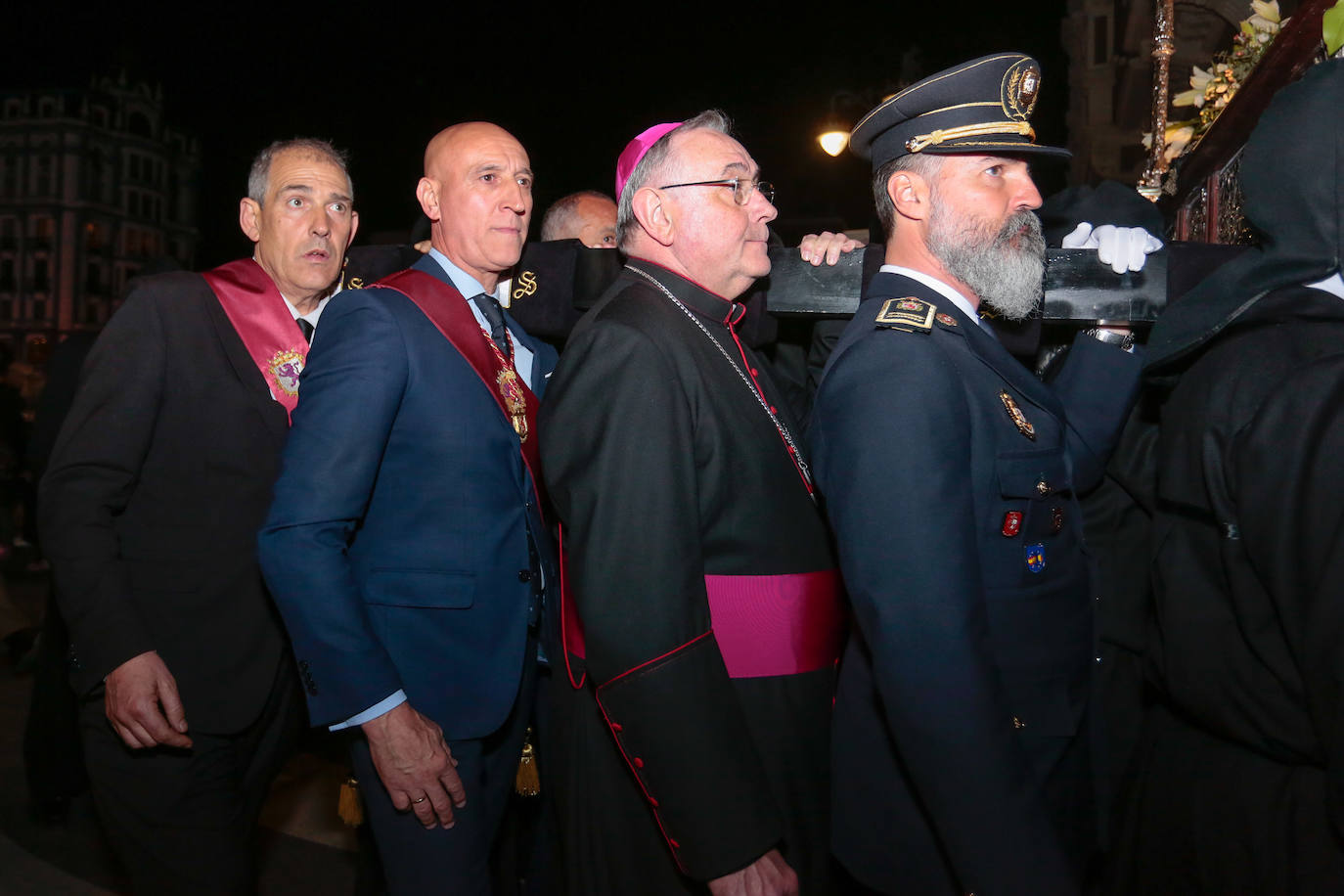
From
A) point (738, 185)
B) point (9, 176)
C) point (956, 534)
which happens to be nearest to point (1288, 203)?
point (956, 534)

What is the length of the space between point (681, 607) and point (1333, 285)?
1.35 metres

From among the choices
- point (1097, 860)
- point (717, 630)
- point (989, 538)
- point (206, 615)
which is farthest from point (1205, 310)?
point (206, 615)

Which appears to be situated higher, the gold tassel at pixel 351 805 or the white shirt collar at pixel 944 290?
the white shirt collar at pixel 944 290

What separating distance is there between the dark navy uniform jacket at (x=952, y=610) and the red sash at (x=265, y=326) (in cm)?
157

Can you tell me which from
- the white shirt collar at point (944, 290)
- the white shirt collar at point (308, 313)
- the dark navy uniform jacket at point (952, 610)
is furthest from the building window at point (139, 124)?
the dark navy uniform jacket at point (952, 610)

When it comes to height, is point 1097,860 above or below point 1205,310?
below

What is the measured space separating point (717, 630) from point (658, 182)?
42.0 inches

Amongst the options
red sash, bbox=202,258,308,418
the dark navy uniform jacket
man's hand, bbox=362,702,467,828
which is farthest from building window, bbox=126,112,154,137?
the dark navy uniform jacket

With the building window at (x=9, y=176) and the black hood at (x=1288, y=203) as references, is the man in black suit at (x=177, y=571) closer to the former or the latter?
the black hood at (x=1288, y=203)

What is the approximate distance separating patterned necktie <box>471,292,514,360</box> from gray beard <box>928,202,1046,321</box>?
1137mm

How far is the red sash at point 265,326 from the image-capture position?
2.53 m

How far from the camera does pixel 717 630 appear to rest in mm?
1812

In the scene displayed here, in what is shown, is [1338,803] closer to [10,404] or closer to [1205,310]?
[1205,310]

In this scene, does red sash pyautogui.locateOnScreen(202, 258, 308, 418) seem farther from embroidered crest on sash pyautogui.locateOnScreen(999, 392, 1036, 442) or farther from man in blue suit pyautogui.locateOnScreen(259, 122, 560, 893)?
embroidered crest on sash pyautogui.locateOnScreen(999, 392, 1036, 442)
